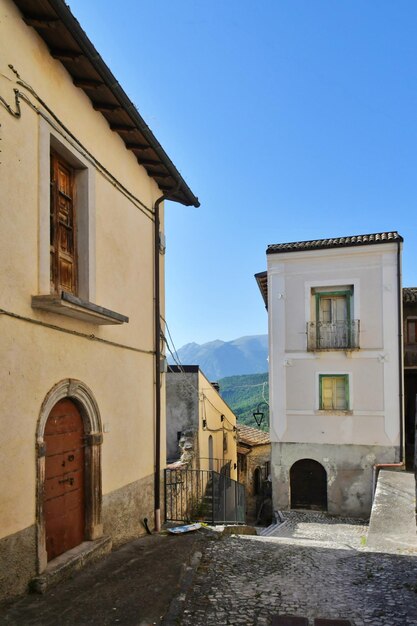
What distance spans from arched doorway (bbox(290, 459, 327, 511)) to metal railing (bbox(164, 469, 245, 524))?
1.81 meters

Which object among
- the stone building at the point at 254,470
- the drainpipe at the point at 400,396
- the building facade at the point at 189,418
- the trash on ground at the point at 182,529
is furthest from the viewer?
the stone building at the point at 254,470

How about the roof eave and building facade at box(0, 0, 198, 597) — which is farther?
the roof eave

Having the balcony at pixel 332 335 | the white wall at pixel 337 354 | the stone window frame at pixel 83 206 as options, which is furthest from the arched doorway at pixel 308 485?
the stone window frame at pixel 83 206

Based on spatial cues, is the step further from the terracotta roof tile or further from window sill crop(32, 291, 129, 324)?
the terracotta roof tile

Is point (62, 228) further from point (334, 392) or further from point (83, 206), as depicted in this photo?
point (334, 392)

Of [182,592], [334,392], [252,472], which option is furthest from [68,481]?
[252,472]

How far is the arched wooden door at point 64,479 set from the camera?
5.33 metres

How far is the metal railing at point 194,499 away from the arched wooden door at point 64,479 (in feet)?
10.4

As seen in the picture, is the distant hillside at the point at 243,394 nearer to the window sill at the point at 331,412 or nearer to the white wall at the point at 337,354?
the white wall at the point at 337,354

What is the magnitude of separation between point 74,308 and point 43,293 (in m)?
0.35

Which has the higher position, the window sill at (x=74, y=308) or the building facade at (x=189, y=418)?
the window sill at (x=74, y=308)

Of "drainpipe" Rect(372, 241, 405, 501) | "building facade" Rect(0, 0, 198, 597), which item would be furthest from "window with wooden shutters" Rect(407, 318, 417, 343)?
"building facade" Rect(0, 0, 198, 597)

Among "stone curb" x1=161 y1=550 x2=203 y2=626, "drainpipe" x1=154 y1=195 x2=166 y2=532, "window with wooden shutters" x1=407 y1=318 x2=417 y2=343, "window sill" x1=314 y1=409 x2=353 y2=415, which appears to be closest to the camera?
"stone curb" x1=161 y1=550 x2=203 y2=626

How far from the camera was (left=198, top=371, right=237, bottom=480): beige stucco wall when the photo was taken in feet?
52.5
